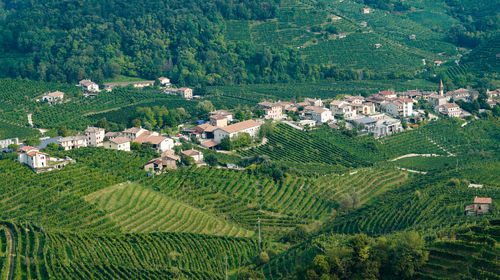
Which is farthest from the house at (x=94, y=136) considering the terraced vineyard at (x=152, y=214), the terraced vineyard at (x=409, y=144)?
the terraced vineyard at (x=409, y=144)

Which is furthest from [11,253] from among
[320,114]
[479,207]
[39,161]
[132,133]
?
[320,114]

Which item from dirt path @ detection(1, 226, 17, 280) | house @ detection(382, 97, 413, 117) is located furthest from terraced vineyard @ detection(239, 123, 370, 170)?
dirt path @ detection(1, 226, 17, 280)

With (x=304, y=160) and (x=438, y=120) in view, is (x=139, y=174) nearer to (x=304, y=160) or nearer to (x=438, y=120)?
(x=304, y=160)

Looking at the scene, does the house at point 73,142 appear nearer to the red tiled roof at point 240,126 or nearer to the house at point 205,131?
the house at point 205,131

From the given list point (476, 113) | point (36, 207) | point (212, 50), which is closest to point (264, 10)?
point (212, 50)

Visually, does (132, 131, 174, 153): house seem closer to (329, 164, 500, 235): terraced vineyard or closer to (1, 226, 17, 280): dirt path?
(329, 164, 500, 235): terraced vineyard

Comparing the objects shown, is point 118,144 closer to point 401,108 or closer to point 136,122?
point 136,122
